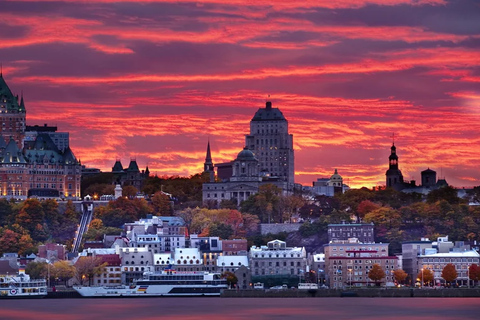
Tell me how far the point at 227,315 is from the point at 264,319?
578 cm

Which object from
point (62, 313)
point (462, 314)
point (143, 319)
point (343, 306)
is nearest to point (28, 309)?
point (62, 313)

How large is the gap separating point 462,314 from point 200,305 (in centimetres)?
3035

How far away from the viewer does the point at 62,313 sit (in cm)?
18750

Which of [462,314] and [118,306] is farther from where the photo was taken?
[118,306]

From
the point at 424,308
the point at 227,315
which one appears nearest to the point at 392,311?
the point at 424,308

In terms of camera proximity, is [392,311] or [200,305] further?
[200,305]

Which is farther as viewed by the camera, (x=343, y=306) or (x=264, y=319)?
(x=343, y=306)

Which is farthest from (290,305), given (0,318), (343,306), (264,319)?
(0,318)

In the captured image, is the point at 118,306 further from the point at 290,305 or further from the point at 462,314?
the point at 462,314

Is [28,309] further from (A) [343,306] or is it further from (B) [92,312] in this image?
(A) [343,306]

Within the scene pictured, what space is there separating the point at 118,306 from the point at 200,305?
8.48 metres

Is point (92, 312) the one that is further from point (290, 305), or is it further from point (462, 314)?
point (462, 314)

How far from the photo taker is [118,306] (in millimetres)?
197125

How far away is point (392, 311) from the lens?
185 metres
